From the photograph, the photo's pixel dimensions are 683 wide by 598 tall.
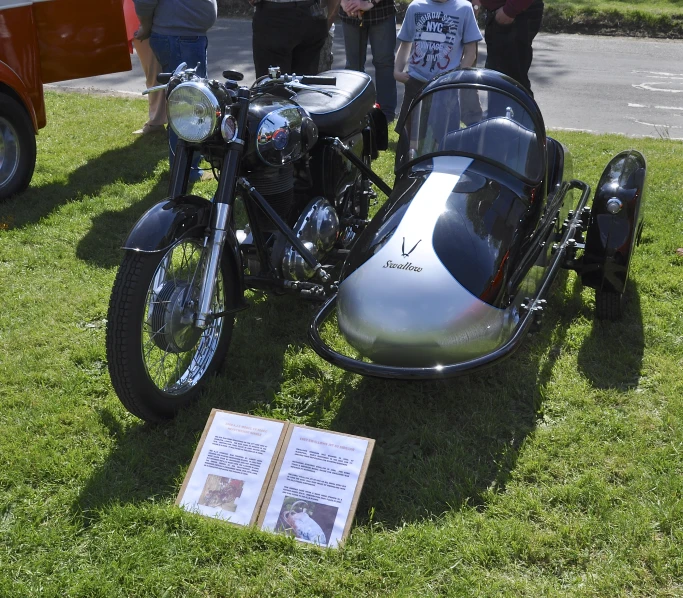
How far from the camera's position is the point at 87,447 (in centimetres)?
310

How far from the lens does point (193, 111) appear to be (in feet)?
10.2

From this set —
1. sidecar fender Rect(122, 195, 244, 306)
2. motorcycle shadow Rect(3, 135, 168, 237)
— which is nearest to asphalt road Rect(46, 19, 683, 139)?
motorcycle shadow Rect(3, 135, 168, 237)

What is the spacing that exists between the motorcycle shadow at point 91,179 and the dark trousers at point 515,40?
3.06m

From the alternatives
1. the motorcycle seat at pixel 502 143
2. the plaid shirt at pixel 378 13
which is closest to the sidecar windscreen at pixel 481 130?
the motorcycle seat at pixel 502 143

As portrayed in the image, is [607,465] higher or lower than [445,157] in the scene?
lower

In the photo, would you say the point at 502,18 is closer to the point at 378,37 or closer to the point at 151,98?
the point at 378,37

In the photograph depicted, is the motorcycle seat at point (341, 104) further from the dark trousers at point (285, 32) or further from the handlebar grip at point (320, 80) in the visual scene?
the dark trousers at point (285, 32)

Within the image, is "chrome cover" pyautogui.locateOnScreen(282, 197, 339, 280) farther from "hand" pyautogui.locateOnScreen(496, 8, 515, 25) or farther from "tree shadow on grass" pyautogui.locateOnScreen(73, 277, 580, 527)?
"hand" pyautogui.locateOnScreen(496, 8, 515, 25)

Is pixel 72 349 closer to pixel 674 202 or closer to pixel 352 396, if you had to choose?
pixel 352 396

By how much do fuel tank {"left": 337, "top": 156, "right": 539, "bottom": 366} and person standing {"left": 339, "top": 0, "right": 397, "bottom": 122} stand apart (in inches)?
161

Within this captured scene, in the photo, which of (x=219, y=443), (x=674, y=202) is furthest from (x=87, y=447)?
(x=674, y=202)

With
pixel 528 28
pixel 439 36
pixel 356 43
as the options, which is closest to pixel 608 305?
pixel 439 36

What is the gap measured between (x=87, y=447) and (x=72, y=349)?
2.85 feet

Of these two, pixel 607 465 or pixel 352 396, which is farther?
pixel 352 396
